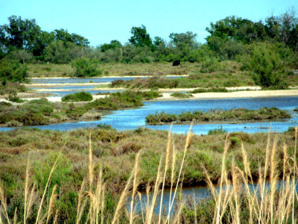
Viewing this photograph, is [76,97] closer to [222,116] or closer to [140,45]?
[222,116]

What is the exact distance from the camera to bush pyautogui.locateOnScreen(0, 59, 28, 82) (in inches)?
2112

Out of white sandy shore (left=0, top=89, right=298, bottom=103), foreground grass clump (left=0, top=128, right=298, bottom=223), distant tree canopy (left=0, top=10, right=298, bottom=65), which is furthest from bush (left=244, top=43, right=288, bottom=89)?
distant tree canopy (left=0, top=10, right=298, bottom=65)

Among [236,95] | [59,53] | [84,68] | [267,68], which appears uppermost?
[59,53]

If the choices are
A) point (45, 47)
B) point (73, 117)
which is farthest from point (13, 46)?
point (73, 117)

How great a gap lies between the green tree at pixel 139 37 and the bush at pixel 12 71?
6973cm

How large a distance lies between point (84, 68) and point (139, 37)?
53181 millimetres

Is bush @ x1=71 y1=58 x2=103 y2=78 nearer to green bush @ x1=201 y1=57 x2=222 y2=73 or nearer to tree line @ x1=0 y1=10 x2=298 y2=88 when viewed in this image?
tree line @ x1=0 y1=10 x2=298 y2=88

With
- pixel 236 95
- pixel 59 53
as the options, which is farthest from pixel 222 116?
pixel 59 53

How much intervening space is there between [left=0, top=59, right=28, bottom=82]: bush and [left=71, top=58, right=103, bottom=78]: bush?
56.2ft

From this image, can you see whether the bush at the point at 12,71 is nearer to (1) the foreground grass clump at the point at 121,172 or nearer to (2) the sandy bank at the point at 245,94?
(2) the sandy bank at the point at 245,94

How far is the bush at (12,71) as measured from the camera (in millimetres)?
53656

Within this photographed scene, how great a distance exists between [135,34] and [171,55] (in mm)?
25146

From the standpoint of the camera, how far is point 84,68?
255 feet

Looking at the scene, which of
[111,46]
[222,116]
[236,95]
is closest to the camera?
[222,116]
